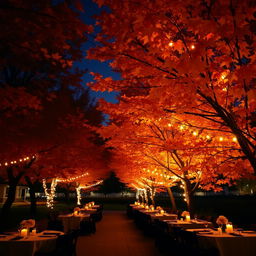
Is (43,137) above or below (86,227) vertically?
above

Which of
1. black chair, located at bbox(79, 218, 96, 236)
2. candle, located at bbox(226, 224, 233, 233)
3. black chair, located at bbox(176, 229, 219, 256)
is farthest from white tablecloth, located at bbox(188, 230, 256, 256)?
black chair, located at bbox(79, 218, 96, 236)

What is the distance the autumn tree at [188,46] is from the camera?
106 inches

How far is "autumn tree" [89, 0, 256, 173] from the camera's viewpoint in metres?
2.70

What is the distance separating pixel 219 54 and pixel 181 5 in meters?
2.23

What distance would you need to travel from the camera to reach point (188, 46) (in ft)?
11.6

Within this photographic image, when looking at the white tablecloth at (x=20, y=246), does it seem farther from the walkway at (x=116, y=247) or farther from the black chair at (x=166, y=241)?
the black chair at (x=166, y=241)

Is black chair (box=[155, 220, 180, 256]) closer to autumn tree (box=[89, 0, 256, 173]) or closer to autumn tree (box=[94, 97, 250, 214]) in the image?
autumn tree (box=[94, 97, 250, 214])

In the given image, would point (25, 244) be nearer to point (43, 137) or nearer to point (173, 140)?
point (173, 140)

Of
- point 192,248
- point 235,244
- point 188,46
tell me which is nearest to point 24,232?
point 192,248

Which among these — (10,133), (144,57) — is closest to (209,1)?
(144,57)

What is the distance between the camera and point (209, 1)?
2.82 m

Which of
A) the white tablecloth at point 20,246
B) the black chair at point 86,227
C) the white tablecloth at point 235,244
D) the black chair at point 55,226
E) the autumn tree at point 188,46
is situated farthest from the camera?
the black chair at point 86,227

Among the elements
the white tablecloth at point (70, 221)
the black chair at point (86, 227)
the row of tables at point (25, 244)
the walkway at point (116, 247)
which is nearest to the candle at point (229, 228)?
the walkway at point (116, 247)

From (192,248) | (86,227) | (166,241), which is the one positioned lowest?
(86,227)
